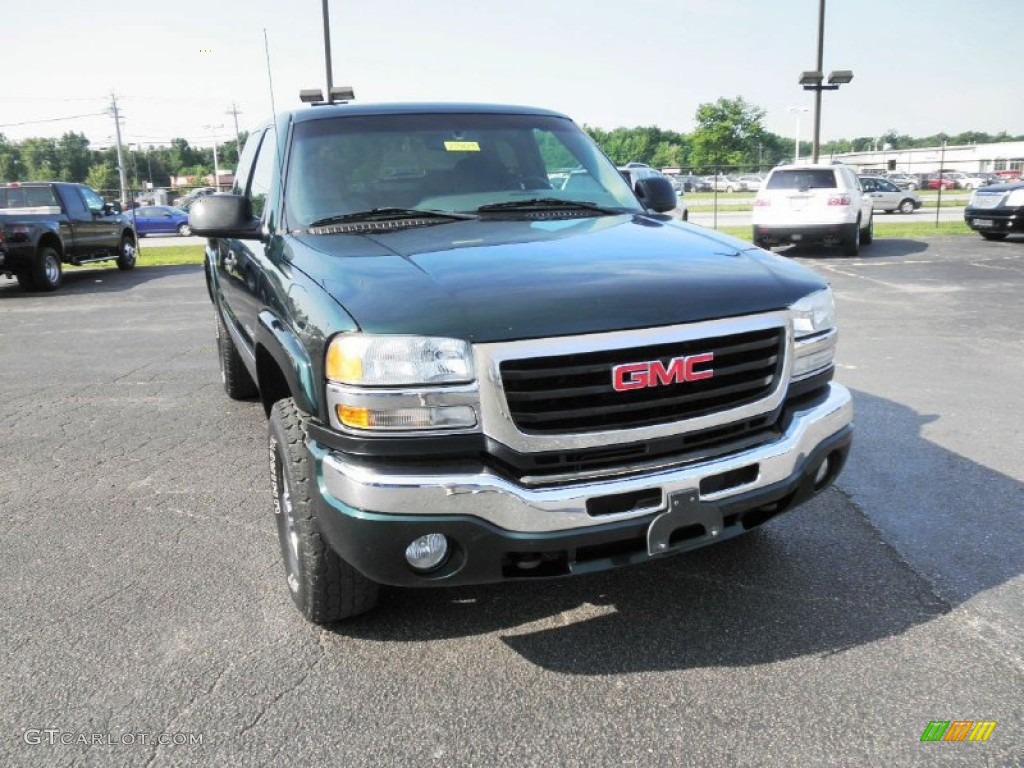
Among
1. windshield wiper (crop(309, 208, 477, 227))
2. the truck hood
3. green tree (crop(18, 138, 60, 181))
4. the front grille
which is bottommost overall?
the front grille

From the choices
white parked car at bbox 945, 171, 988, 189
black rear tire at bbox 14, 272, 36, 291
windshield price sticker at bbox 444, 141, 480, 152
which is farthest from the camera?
white parked car at bbox 945, 171, 988, 189

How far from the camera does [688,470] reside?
2.51 meters

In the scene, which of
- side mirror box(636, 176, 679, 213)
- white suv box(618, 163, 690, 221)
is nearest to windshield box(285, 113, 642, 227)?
side mirror box(636, 176, 679, 213)

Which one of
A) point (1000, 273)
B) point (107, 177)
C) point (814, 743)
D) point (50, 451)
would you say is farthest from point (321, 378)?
point (107, 177)

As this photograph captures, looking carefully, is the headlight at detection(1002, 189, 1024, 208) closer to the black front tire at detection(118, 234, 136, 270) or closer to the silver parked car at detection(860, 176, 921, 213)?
the silver parked car at detection(860, 176, 921, 213)

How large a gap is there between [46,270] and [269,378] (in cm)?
1262

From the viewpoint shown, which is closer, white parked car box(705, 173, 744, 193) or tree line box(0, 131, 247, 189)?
white parked car box(705, 173, 744, 193)

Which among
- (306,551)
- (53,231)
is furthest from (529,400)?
(53,231)

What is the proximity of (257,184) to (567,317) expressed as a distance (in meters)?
2.58

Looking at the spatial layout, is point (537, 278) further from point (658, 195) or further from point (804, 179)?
point (804, 179)

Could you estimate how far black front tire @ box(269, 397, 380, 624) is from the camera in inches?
104

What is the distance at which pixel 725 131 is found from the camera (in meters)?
69.5

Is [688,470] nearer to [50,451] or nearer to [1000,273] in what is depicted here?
[50,451]

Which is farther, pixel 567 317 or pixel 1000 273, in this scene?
pixel 1000 273
